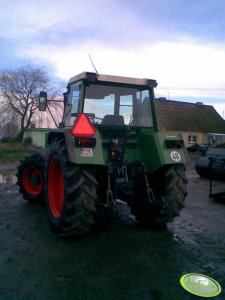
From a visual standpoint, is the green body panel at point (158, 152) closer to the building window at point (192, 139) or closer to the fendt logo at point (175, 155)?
the fendt logo at point (175, 155)

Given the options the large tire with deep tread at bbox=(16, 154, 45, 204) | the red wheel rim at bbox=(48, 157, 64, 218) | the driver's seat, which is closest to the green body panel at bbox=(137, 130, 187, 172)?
the driver's seat

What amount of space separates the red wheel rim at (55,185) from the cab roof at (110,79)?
1313 mm

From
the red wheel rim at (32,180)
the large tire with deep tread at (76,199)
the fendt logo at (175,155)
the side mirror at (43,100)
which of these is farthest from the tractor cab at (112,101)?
the red wheel rim at (32,180)

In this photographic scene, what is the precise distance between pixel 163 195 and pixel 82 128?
1556 millimetres

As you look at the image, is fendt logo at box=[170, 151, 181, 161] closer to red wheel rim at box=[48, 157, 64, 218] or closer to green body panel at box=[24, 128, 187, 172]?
green body panel at box=[24, 128, 187, 172]

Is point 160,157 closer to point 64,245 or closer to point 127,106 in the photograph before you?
point 127,106

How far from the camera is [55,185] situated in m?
5.20

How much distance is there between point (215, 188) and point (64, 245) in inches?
245

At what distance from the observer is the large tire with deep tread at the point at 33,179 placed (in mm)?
6508

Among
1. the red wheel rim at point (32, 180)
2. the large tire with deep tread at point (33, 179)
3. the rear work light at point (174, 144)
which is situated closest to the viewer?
the rear work light at point (174, 144)

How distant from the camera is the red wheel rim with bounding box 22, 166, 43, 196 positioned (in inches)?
262

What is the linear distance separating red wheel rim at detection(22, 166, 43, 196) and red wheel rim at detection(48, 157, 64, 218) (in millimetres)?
1475

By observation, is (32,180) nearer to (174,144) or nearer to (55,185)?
(55,185)

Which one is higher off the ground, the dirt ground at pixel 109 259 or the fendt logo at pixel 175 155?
the fendt logo at pixel 175 155
